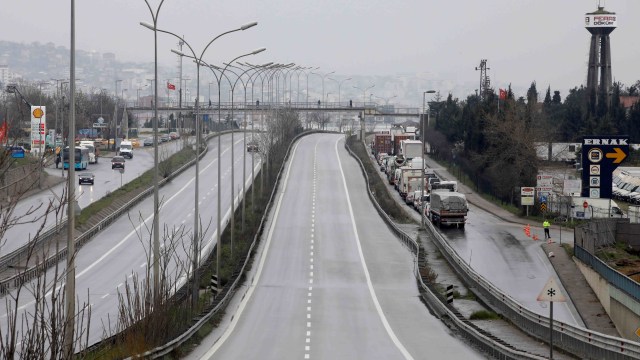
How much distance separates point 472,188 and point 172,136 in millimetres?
63980

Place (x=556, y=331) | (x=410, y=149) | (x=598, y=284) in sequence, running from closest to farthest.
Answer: (x=556, y=331), (x=598, y=284), (x=410, y=149)

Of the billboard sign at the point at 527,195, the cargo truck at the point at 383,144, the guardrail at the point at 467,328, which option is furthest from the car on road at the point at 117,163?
the guardrail at the point at 467,328

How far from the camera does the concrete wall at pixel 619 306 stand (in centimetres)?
3998

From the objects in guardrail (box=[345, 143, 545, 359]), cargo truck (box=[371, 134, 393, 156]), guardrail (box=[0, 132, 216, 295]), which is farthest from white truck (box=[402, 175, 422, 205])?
cargo truck (box=[371, 134, 393, 156])

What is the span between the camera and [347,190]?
89.4 meters

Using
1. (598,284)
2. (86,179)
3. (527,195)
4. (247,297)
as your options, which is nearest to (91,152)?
(86,179)

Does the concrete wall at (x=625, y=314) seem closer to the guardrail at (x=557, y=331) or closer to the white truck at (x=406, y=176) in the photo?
the guardrail at (x=557, y=331)

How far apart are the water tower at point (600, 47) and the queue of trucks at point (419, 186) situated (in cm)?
2732

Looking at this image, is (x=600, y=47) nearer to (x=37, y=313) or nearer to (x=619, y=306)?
(x=619, y=306)

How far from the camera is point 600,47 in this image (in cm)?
12925

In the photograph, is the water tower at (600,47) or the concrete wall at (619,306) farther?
the water tower at (600,47)

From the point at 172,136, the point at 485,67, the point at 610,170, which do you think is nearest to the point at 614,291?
the point at 610,170

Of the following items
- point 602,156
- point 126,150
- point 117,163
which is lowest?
point 117,163

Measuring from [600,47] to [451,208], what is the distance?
6744 cm
